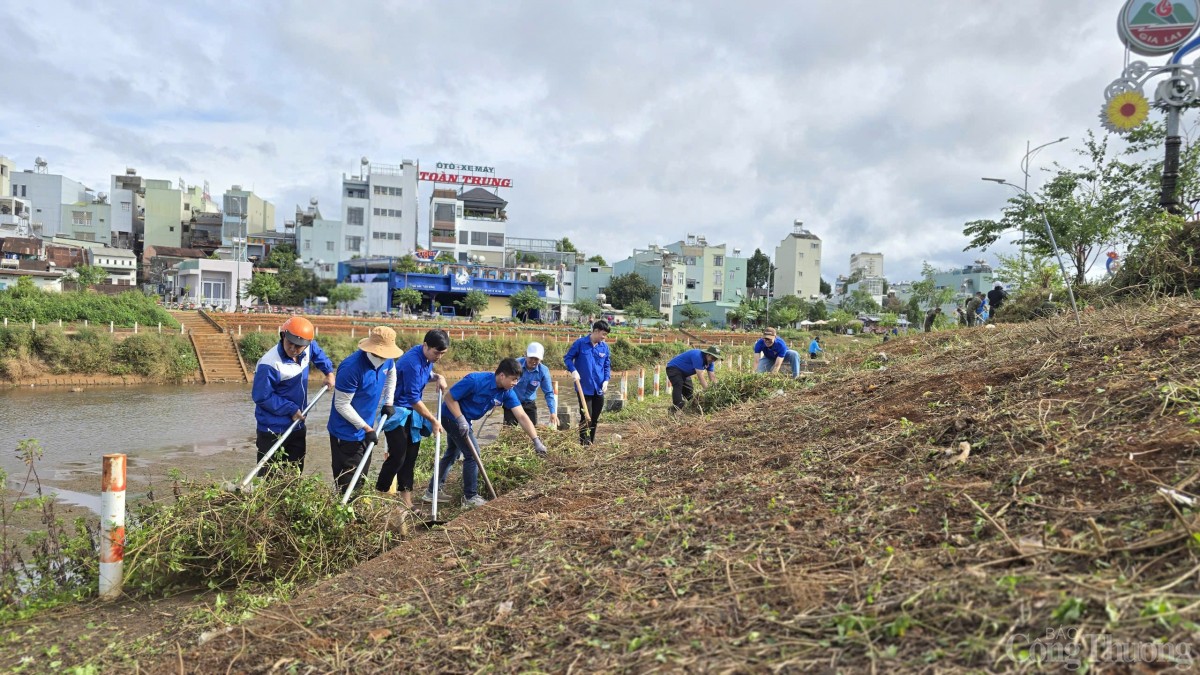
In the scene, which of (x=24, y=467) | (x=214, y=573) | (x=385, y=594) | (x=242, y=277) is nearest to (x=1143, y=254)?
(x=385, y=594)

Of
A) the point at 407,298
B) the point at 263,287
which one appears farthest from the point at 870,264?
the point at 263,287

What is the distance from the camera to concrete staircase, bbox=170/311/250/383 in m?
26.2

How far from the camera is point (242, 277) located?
5725 centimetres

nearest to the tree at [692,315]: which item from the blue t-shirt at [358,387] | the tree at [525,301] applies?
the tree at [525,301]

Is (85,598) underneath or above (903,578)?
underneath

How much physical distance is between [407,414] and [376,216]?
217ft

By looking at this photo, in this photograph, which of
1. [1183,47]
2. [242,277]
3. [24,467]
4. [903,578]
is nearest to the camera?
[903,578]

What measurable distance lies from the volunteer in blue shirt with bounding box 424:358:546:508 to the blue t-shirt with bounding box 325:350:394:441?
688mm

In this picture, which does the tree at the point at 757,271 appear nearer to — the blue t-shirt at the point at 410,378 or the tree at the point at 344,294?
the tree at the point at 344,294

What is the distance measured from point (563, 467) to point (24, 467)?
27.4ft

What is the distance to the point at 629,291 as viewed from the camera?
68000 millimetres

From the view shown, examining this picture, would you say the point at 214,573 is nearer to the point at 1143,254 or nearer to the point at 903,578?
the point at 903,578

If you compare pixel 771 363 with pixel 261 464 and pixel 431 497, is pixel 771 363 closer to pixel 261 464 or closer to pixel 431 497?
pixel 431 497

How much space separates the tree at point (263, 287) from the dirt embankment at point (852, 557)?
5294cm
